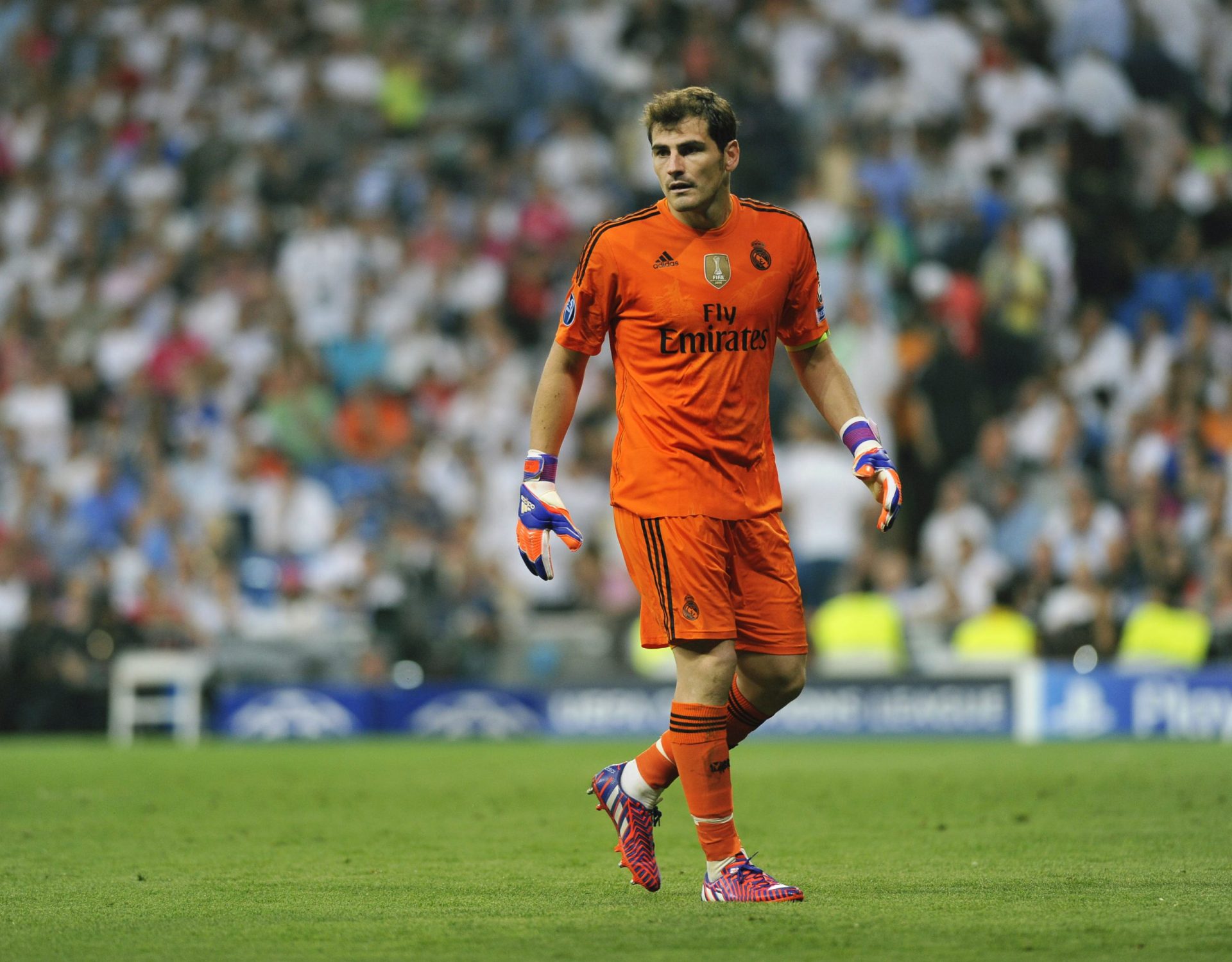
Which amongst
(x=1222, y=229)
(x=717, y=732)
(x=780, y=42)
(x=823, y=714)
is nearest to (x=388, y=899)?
(x=717, y=732)

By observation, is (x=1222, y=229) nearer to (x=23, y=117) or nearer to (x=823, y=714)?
(x=823, y=714)

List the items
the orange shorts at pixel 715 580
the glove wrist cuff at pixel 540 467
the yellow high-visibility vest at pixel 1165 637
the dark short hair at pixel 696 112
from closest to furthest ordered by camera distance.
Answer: the orange shorts at pixel 715 580 < the dark short hair at pixel 696 112 < the glove wrist cuff at pixel 540 467 < the yellow high-visibility vest at pixel 1165 637

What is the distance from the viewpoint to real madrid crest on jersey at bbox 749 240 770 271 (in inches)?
247

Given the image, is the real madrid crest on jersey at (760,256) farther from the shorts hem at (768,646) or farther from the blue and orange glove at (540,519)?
the shorts hem at (768,646)

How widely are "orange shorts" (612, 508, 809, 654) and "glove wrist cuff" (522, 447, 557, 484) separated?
280 mm

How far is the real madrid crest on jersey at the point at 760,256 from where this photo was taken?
247 inches

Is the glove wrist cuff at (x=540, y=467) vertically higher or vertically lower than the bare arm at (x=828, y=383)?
lower

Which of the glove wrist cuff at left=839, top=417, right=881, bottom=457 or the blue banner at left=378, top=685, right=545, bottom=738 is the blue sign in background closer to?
the blue banner at left=378, top=685, right=545, bottom=738

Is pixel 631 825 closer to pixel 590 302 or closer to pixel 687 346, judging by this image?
pixel 687 346

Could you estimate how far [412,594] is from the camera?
16.5 m

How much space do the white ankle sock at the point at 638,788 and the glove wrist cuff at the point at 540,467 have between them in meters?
1.03

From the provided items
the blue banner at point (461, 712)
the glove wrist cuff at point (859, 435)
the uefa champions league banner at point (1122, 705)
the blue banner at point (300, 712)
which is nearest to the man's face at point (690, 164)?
the glove wrist cuff at point (859, 435)

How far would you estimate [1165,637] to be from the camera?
593 inches

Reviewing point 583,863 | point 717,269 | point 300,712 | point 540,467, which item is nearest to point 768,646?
point 540,467
